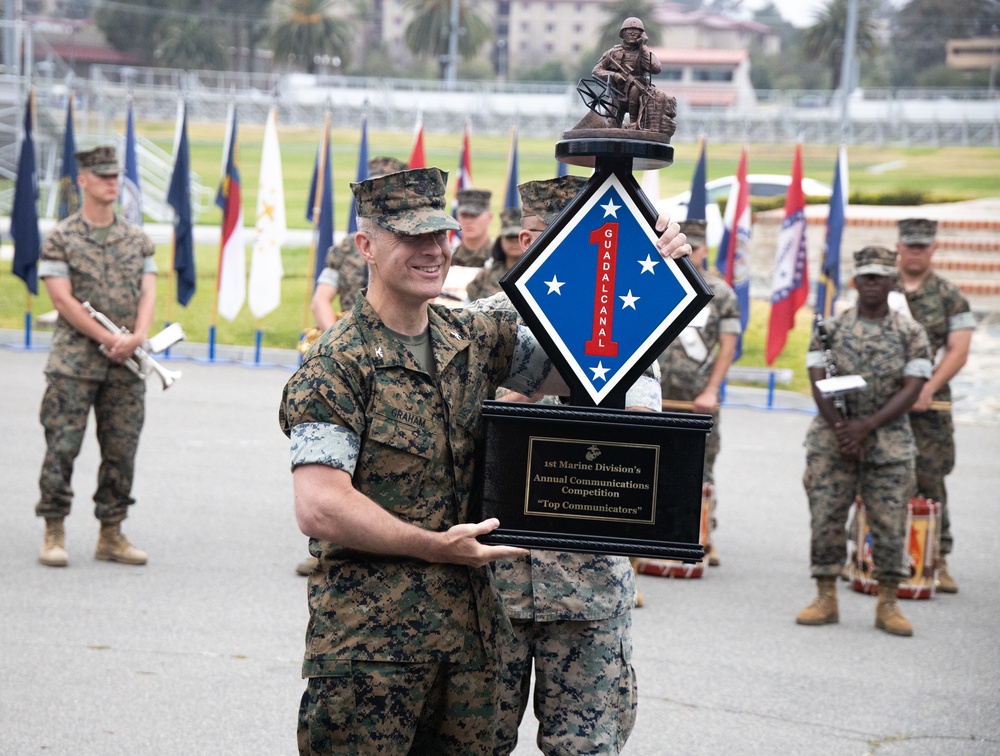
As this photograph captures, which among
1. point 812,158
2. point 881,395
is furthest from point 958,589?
point 812,158

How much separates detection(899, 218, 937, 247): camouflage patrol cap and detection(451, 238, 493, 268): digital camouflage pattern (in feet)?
9.32

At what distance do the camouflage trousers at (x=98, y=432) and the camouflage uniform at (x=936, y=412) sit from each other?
15.8 ft

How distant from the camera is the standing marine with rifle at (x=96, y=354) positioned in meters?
7.08

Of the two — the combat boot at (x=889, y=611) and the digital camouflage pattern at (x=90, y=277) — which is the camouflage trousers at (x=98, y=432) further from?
the combat boot at (x=889, y=611)

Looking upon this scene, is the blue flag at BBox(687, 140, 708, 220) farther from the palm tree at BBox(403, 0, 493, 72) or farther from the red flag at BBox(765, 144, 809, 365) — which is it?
the palm tree at BBox(403, 0, 493, 72)

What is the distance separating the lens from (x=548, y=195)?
4199mm

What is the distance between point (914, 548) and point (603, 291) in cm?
502

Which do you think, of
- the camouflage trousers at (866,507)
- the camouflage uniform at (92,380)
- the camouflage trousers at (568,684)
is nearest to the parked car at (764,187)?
the camouflage trousers at (866,507)

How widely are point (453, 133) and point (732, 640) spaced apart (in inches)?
1409

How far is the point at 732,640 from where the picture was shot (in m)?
6.56

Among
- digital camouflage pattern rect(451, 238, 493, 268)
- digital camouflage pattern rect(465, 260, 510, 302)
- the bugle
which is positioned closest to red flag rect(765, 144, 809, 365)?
digital camouflage pattern rect(451, 238, 493, 268)

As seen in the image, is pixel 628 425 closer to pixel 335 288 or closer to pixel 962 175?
pixel 335 288

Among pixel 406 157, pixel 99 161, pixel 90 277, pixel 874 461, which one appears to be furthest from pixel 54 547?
pixel 406 157

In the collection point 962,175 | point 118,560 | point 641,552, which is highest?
point 962,175
